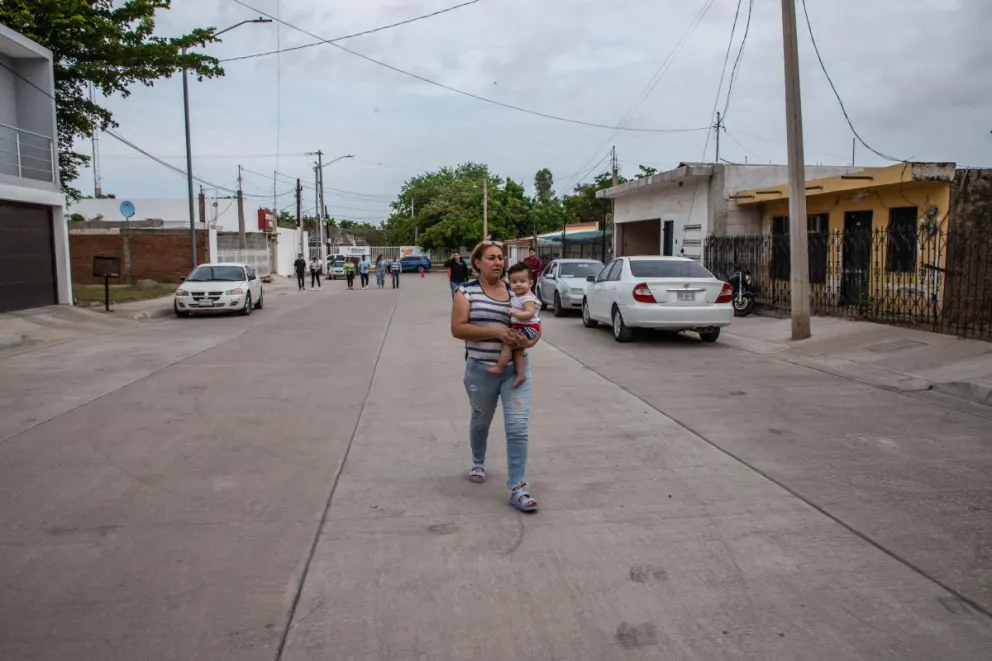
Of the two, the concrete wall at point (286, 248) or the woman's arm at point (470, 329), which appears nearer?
the woman's arm at point (470, 329)

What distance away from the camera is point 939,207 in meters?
14.7

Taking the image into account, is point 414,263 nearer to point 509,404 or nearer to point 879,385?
point 879,385

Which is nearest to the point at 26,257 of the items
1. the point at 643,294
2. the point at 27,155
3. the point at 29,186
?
the point at 29,186

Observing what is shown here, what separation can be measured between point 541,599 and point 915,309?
Result: 13.1m

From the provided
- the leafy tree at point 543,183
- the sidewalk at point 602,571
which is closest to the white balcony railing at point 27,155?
the sidewalk at point 602,571

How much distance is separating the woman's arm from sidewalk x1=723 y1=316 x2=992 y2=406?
20.7 ft

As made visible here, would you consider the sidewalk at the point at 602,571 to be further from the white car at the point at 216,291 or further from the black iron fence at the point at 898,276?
the white car at the point at 216,291

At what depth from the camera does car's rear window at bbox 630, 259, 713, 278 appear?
13.6m

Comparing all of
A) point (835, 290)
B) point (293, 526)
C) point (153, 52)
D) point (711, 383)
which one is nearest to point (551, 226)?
point (153, 52)

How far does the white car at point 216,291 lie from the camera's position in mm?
20188

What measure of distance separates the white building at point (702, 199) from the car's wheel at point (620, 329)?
9197mm

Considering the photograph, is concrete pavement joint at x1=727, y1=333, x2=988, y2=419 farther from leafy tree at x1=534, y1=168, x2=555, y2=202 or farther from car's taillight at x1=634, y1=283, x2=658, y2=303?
leafy tree at x1=534, y1=168, x2=555, y2=202

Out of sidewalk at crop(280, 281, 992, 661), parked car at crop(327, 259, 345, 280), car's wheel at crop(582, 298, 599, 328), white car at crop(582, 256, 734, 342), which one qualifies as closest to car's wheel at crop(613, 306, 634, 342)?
white car at crop(582, 256, 734, 342)

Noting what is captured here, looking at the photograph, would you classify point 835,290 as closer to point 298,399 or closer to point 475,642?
point 298,399
